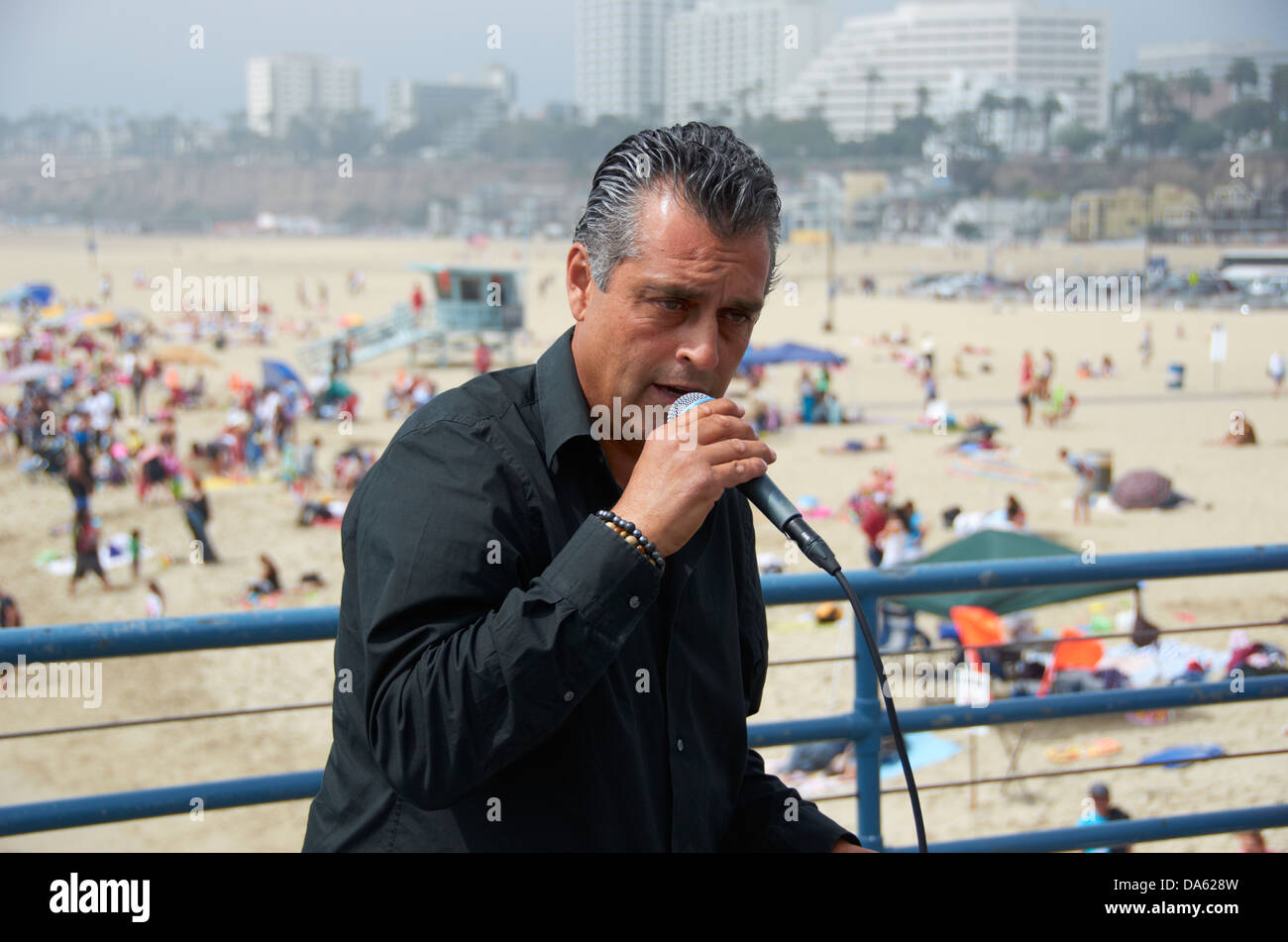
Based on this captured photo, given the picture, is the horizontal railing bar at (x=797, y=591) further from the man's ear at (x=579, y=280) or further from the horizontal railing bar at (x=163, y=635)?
the man's ear at (x=579, y=280)

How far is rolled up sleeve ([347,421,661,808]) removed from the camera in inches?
45.4

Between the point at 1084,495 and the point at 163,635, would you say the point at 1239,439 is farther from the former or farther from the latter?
the point at 163,635

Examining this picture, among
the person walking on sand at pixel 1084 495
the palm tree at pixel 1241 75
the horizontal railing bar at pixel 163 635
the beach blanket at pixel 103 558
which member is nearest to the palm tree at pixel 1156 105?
the palm tree at pixel 1241 75

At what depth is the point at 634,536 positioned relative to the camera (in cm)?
121

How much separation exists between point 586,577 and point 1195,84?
4403 inches

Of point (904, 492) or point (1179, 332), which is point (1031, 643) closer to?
point (904, 492)

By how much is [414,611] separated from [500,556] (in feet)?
0.34

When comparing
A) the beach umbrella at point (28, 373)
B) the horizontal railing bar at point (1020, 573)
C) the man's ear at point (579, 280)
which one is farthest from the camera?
the beach umbrella at point (28, 373)

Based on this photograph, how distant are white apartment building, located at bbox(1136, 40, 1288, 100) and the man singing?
105 m

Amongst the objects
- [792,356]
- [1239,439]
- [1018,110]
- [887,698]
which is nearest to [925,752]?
[887,698]

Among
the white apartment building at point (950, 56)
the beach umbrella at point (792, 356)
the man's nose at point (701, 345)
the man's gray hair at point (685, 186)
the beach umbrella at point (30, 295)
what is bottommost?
the beach umbrella at point (792, 356)

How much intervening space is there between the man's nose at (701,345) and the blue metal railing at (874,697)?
3.41 feet

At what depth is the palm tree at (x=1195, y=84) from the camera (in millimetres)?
98250

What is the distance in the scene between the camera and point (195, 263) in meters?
70.9
